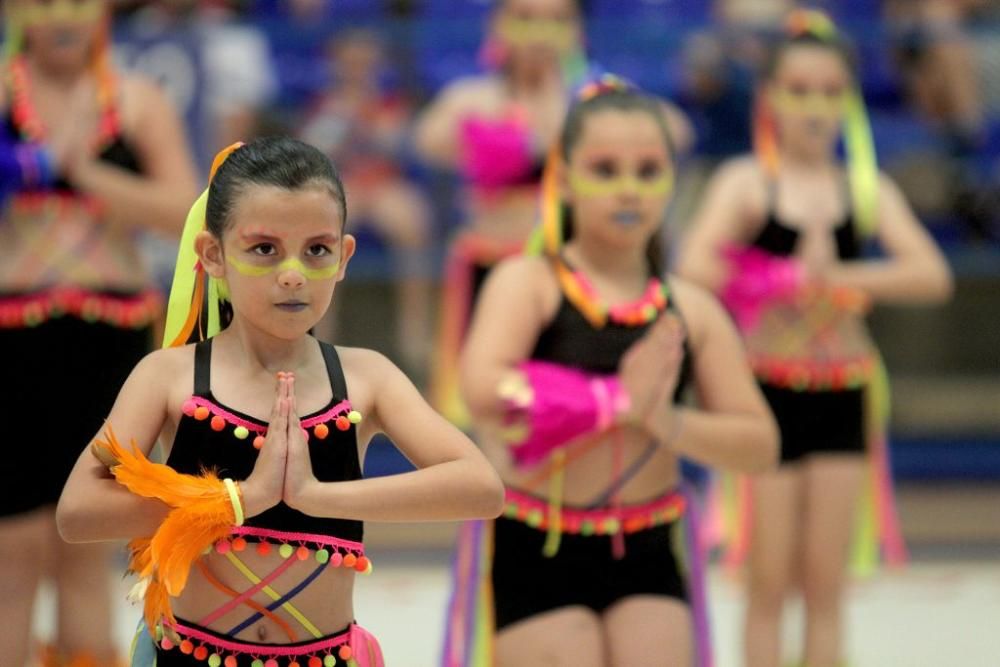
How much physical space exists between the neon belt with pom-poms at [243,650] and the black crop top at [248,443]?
0.18 meters

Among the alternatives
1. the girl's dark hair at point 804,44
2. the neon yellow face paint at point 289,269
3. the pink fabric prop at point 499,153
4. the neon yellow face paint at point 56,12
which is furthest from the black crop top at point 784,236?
the neon yellow face paint at point 289,269

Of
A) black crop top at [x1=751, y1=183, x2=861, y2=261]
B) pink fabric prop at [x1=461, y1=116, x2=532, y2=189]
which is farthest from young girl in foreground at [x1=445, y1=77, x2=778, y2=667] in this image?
pink fabric prop at [x1=461, y1=116, x2=532, y2=189]

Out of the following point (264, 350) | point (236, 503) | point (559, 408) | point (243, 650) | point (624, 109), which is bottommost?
point (243, 650)

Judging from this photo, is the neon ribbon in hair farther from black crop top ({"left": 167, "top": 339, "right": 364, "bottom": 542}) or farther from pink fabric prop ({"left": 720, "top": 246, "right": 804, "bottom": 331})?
pink fabric prop ({"left": 720, "top": 246, "right": 804, "bottom": 331})

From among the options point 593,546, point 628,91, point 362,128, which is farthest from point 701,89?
point 593,546

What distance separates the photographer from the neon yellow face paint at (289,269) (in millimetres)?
2471

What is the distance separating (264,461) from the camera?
7.88ft

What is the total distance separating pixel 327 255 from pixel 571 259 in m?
1.19

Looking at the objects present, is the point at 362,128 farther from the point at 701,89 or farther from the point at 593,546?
the point at 593,546

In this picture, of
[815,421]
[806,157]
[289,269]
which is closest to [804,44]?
[806,157]

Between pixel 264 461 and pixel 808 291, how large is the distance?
2.68 meters

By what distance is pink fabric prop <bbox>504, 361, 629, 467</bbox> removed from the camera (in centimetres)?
329

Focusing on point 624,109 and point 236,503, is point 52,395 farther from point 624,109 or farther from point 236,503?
point 236,503

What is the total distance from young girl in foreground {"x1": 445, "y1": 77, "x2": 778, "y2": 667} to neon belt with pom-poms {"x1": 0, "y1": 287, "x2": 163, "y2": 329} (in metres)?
1.16
